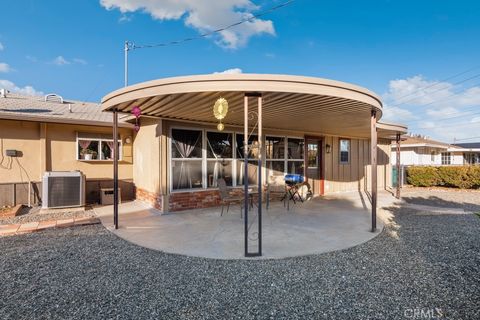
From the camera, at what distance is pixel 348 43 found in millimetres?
11906

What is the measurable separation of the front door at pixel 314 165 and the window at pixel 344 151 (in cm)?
124

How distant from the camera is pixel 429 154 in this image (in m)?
22.8

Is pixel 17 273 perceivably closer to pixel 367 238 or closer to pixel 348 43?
pixel 367 238

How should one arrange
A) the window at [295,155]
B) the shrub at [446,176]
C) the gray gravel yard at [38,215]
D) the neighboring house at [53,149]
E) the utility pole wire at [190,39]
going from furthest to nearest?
the shrub at [446,176], the window at [295,155], the utility pole wire at [190,39], the neighboring house at [53,149], the gray gravel yard at [38,215]

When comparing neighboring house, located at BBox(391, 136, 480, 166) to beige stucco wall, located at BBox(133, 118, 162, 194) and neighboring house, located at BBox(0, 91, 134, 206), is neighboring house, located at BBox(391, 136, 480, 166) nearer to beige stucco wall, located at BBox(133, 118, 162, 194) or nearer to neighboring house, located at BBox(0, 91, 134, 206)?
beige stucco wall, located at BBox(133, 118, 162, 194)

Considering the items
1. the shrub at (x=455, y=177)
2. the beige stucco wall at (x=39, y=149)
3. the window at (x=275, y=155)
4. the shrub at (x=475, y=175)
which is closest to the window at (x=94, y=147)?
the beige stucco wall at (x=39, y=149)

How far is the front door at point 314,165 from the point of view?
9.56m

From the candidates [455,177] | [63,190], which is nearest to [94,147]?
[63,190]

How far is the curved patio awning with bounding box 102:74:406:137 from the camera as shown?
3.48m

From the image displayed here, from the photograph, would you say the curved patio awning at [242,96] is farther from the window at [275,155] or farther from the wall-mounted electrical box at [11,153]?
the wall-mounted electrical box at [11,153]

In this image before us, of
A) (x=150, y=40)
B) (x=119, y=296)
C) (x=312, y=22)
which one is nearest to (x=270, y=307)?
(x=119, y=296)

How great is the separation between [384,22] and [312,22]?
315cm

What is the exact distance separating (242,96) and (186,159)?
10.1 ft

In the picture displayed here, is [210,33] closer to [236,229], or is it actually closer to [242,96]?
[242,96]
